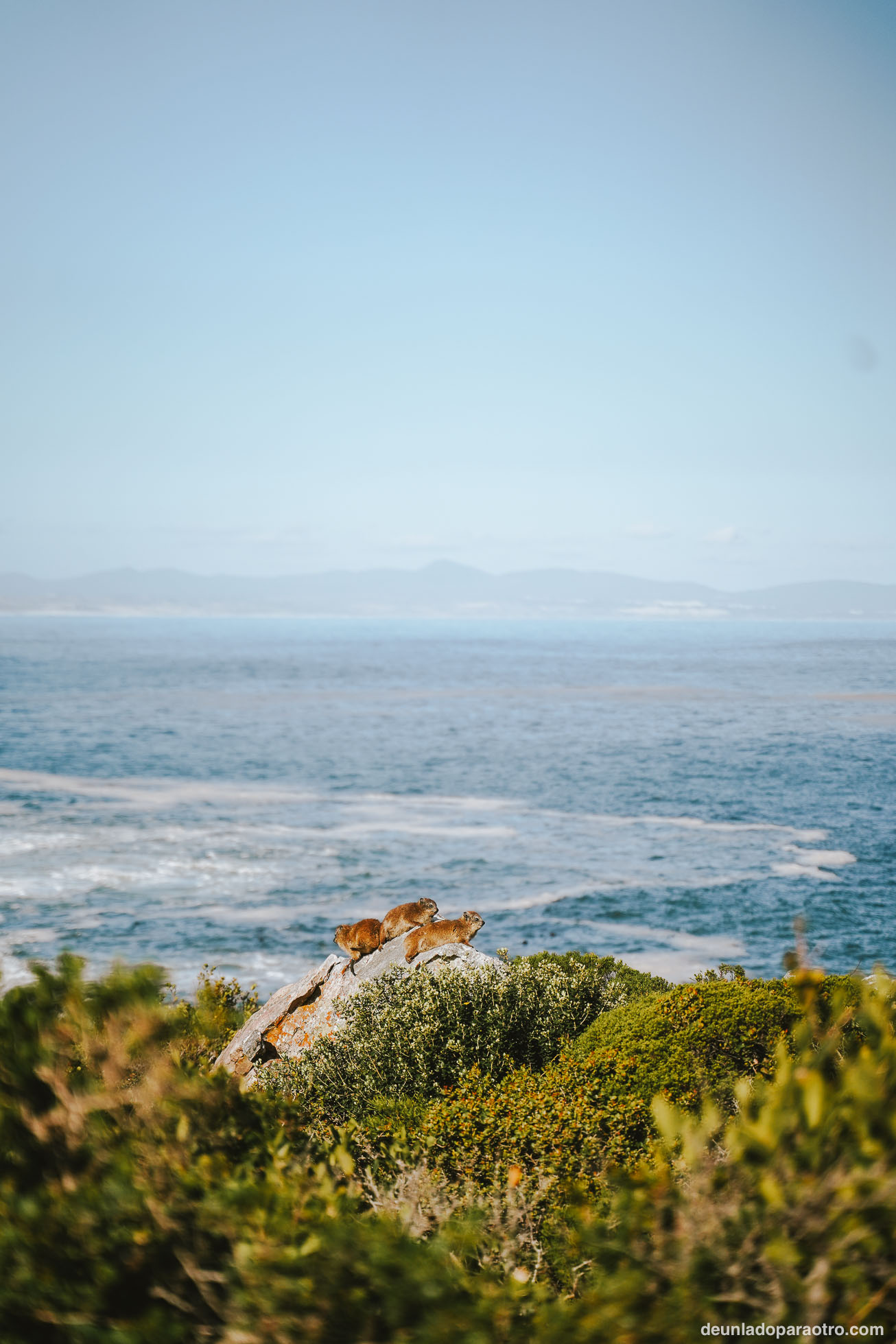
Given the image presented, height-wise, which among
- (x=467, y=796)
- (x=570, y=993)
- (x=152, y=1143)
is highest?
(x=152, y=1143)

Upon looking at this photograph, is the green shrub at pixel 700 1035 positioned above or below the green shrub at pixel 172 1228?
below

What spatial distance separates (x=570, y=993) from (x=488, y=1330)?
351 inches

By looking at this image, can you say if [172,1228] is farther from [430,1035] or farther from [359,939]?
[359,939]

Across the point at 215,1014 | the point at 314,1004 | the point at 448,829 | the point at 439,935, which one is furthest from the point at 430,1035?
the point at 448,829

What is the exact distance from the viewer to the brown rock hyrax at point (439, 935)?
14.0m

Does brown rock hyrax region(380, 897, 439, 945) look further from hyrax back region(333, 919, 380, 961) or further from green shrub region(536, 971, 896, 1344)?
green shrub region(536, 971, 896, 1344)

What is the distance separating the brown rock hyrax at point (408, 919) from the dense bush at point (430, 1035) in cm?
269

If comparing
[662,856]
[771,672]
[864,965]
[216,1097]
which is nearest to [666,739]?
[662,856]

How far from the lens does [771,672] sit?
157 m

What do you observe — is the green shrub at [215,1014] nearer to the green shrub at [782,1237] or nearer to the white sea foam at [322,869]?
the white sea foam at [322,869]

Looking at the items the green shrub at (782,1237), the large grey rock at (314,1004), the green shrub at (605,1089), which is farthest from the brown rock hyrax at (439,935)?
the green shrub at (782,1237)

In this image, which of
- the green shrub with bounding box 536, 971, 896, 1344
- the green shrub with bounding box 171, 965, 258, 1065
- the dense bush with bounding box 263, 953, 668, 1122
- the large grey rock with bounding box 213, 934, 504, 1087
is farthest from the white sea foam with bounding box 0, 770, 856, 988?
the green shrub with bounding box 536, 971, 896, 1344

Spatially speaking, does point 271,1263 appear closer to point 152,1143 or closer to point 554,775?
point 152,1143

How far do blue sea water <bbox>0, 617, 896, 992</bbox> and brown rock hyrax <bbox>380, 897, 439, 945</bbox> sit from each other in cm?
621
